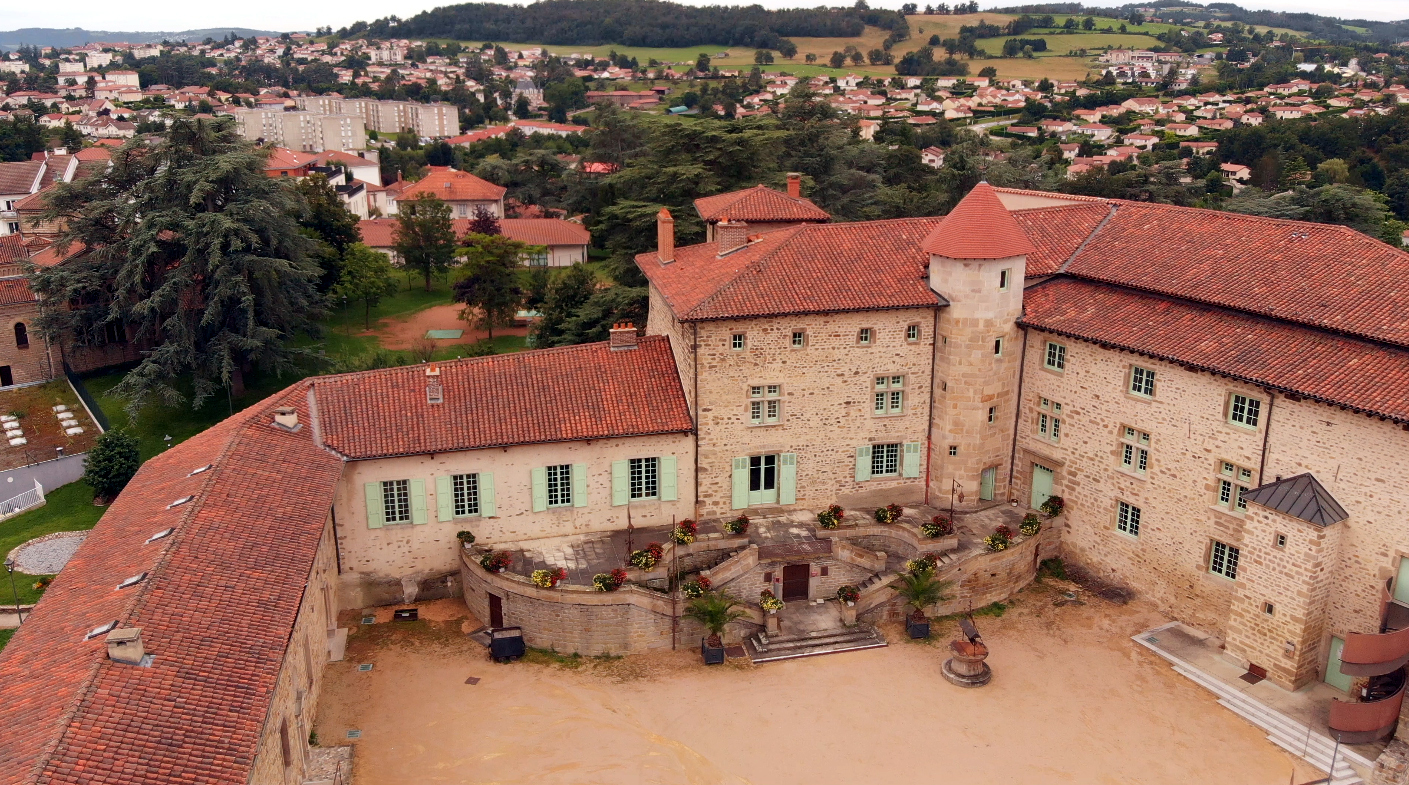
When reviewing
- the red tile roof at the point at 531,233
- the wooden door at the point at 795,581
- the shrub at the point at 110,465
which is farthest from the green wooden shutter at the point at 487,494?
the red tile roof at the point at 531,233

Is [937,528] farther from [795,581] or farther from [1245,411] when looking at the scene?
[1245,411]

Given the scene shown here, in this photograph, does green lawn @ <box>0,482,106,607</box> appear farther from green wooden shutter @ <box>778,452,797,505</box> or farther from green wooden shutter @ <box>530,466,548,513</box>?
green wooden shutter @ <box>778,452,797,505</box>

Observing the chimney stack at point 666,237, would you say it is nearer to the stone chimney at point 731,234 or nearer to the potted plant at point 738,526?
the stone chimney at point 731,234

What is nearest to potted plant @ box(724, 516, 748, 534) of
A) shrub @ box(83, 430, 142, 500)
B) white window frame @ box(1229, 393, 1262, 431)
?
white window frame @ box(1229, 393, 1262, 431)

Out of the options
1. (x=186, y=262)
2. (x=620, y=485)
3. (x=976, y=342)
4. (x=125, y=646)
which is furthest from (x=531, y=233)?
(x=125, y=646)

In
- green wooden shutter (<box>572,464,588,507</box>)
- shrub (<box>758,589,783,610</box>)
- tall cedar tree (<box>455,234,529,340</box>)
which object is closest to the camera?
shrub (<box>758,589,783,610</box>)

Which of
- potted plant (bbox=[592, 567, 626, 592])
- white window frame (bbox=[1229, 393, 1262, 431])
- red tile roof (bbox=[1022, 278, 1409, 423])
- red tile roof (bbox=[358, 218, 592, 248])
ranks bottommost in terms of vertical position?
potted plant (bbox=[592, 567, 626, 592])
